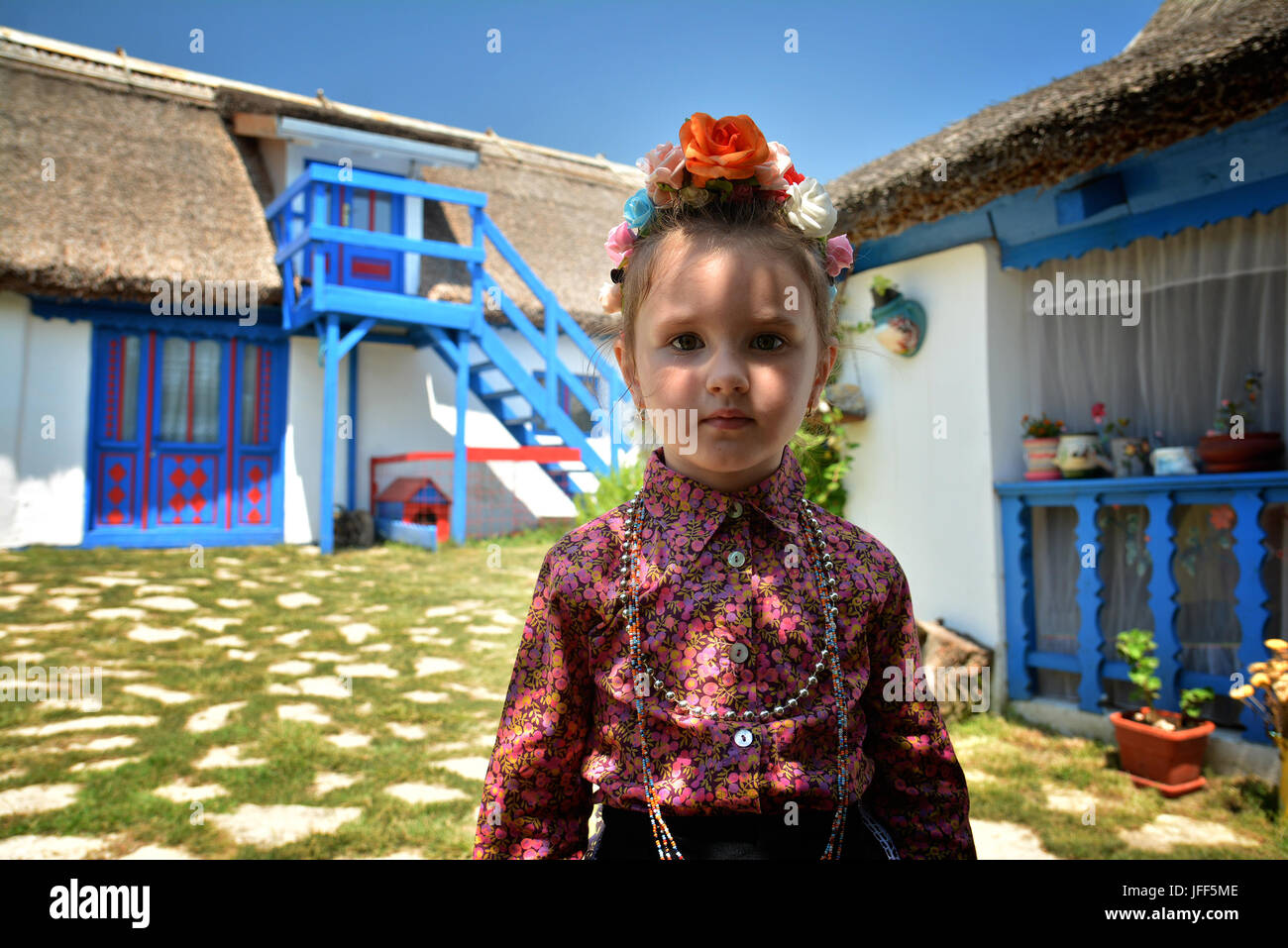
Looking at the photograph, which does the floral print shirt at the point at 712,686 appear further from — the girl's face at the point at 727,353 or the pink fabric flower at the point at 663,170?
the pink fabric flower at the point at 663,170

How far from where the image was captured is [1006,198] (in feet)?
13.5

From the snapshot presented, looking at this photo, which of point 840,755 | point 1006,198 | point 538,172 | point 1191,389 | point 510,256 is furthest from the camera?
point 538,172

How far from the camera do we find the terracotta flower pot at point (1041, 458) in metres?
4.06

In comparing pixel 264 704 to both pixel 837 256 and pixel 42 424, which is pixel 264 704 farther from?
pixel 42 424

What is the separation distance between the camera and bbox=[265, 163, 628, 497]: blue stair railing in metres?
8.39

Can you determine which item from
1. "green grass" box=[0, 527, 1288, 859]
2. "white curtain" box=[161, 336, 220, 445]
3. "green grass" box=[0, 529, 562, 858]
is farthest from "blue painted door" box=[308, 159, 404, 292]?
"green grass" box=[0, 527, 1288, 859]

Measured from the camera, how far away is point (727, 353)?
1.11 m

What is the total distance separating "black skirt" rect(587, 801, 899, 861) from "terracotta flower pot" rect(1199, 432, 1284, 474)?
3184 millimetres

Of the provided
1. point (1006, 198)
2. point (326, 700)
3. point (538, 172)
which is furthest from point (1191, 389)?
point (538, 172)
